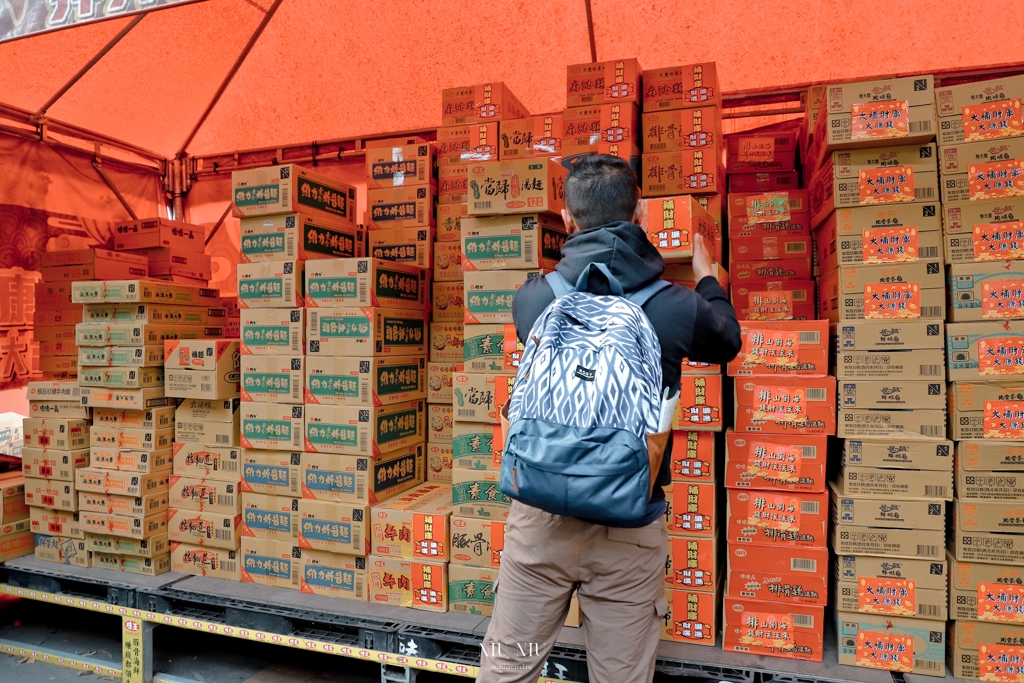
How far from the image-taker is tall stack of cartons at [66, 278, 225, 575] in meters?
3.91

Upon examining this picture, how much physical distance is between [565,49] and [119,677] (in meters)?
4.83

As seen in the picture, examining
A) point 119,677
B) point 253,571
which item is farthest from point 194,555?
point 119,677

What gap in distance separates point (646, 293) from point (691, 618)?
5.81ft

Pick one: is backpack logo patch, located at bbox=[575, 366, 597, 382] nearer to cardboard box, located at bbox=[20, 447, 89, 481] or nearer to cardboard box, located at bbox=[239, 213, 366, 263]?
cardboard box, located at bbox=[239, 213, 366, 263]

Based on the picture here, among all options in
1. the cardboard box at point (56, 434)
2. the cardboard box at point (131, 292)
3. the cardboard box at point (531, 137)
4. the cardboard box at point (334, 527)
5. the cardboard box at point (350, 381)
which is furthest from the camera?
the cardboard box at point (531, 137)

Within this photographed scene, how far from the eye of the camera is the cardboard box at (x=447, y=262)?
4.64 meters

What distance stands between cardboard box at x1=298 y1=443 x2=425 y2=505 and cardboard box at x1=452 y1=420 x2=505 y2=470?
1.71 ft

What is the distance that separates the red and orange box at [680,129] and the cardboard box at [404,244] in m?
1.64

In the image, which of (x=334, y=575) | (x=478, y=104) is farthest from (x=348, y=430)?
(x=478, y=104)

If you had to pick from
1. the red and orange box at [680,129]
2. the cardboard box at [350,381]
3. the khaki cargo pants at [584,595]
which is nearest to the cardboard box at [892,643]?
the khaki cargo pants at [584,595]

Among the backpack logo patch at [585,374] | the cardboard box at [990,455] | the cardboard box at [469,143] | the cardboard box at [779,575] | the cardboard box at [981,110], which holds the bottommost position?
the cardboard box at [779,575]

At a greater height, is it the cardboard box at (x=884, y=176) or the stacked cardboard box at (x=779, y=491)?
the cardboard box at (x=884, y=176)

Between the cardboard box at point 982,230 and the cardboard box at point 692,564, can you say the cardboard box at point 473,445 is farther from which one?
the cardboard box at point 982,230

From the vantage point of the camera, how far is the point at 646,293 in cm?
172
